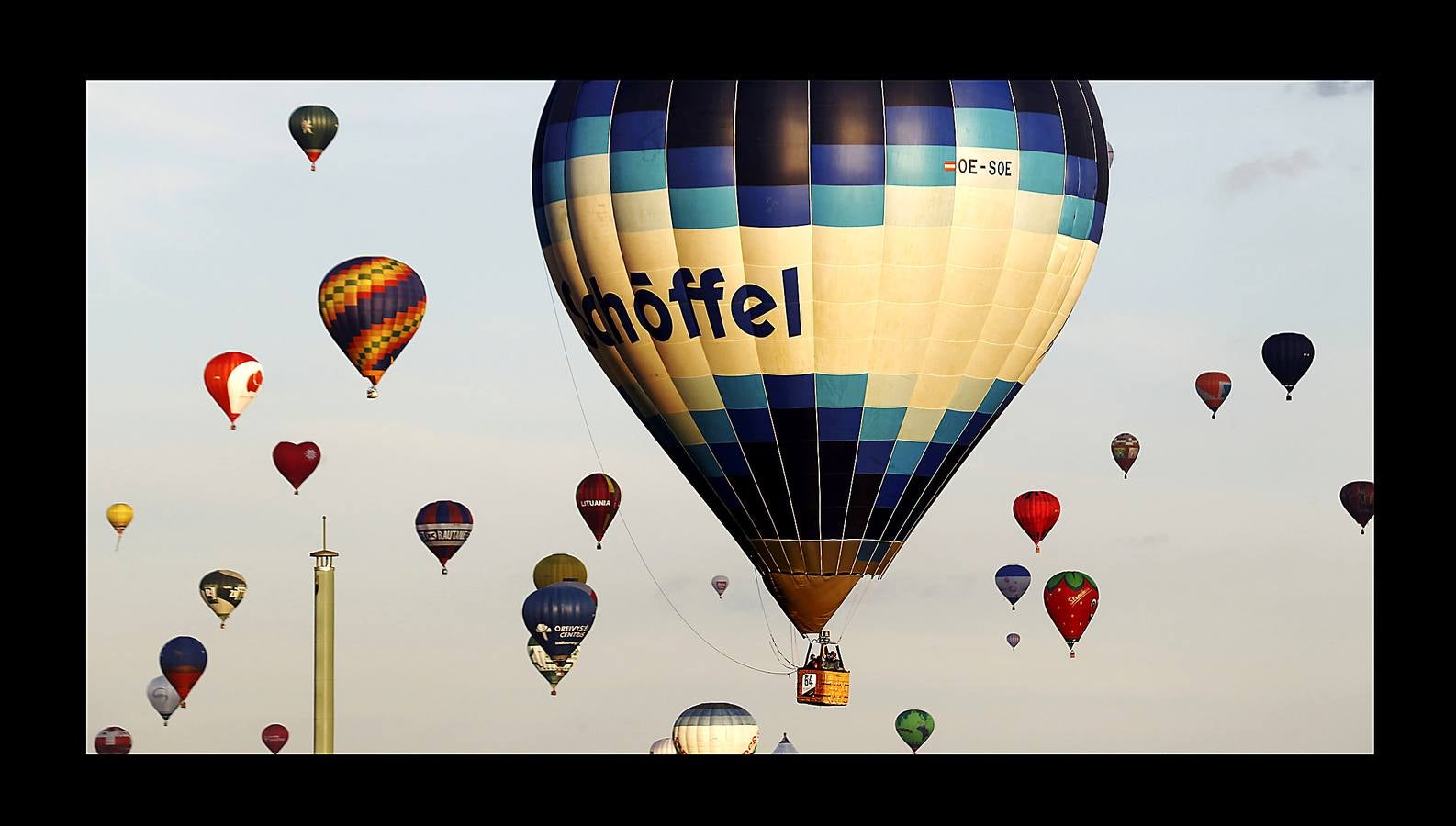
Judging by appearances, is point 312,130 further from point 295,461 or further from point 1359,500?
point 1359,500

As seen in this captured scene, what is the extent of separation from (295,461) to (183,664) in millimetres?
6206

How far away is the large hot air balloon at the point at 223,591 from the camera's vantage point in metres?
49.0

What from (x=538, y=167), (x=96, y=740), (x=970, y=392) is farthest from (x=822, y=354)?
(x=96, y=740)

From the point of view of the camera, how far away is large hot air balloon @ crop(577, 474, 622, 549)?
136 feet

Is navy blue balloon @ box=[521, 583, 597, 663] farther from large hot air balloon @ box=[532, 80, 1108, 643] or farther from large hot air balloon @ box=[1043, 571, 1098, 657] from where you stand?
large hot air balloon @ box=[532, 80, 1108, 643]

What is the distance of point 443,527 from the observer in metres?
43.8

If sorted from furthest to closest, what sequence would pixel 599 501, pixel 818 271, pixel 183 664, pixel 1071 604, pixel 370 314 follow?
1. pixel 183 664
2. pixel 1071 604
3. pixel 599 501
4. pixel 370 314
5. pixel 818 271

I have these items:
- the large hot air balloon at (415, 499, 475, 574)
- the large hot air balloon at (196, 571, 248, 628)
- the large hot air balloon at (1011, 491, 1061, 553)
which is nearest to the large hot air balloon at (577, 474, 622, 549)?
the large hot air balloon at (415, 499, 475, 574)

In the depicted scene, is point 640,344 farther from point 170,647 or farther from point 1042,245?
point 170,647

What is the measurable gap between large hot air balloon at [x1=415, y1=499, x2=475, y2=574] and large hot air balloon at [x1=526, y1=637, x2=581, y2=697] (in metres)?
2.04

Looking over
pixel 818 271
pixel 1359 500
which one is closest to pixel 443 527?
pixel 1359 500

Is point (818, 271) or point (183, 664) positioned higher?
point (818, 271)

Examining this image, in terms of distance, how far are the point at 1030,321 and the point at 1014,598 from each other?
16.8 m

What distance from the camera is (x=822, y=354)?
27828 mm
